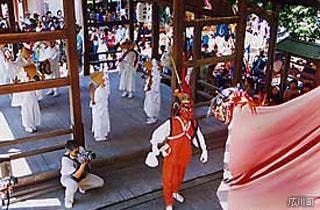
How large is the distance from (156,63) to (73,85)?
2110 millimetres

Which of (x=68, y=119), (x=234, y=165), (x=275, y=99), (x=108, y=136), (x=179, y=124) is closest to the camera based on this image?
(x=234, y=165)

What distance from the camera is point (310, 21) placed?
8.90 metres

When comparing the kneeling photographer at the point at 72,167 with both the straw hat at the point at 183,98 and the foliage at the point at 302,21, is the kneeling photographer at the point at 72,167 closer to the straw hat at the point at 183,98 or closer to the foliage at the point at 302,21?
the straw hat at the point at 183,98

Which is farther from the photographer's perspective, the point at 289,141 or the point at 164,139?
the point at 164,139

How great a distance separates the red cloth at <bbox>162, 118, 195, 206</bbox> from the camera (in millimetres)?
4781

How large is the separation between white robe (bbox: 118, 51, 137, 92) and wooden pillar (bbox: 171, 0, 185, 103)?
2.16 m

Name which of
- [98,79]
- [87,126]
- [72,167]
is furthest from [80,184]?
[87,126]

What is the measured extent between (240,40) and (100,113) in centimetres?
255

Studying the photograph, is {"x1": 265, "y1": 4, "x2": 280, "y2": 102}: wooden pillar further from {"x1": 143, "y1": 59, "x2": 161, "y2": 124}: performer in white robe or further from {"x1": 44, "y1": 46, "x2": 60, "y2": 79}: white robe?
{"x1": 44, "y1": 46, "x2": 60, "y2": 79}: white robe

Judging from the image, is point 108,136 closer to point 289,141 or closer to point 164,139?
point 164,139

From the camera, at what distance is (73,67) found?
17.2 ft

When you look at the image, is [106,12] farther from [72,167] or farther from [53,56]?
[72,167]

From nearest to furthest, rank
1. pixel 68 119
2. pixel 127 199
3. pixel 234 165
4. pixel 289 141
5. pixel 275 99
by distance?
pixel 289 141 → pixel 234 165 → pixel 127 199 → pixel 68 119 → pixel 275 99

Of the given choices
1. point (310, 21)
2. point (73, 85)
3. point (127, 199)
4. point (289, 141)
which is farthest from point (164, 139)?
point (310, 21)
